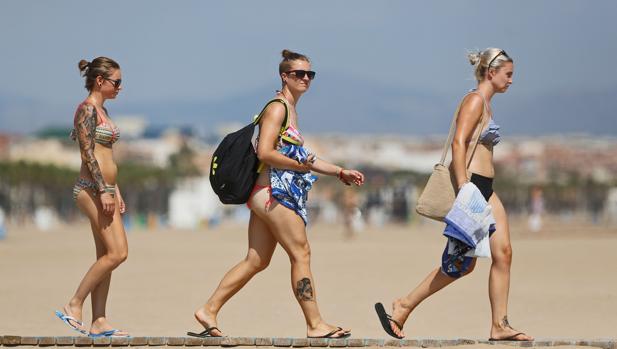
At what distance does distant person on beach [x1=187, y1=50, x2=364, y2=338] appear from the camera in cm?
853

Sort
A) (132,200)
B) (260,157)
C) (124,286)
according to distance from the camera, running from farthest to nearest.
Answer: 1. (132,200)
2. (124,286)
3. (260,157)

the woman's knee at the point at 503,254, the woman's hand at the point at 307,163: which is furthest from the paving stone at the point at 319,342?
the woman's knee at the point at 503,254

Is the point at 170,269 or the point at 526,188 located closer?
the point at 170,269

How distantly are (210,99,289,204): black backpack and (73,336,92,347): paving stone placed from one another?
1.24 meters

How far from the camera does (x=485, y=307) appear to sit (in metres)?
13.8

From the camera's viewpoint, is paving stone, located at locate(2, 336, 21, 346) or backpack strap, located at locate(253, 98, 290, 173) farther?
paving stone, located at locate(2, 336, 21, 346)

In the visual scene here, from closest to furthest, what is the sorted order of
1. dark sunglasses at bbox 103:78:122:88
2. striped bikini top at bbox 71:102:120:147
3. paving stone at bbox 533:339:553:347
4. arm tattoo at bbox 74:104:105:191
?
paving stone at bbox 533:339:553:347
arm tattoo at bbox 74:104:105:191
striped bikini top at bbox 71:102:120:147
dark sunglasses at bbox 103:78:122:88

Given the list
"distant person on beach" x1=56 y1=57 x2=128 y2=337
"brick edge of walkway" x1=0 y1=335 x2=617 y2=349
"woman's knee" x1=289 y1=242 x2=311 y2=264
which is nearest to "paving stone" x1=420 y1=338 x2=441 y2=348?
"brick edge of walkway" x1=0 y1=335 x2=617 y2=349

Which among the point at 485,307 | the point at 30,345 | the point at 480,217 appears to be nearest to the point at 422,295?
the point at 480,217

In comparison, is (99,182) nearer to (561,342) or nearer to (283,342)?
(283,342)

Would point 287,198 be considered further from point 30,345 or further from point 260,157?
point 30,345

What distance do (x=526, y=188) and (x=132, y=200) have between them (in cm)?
5216

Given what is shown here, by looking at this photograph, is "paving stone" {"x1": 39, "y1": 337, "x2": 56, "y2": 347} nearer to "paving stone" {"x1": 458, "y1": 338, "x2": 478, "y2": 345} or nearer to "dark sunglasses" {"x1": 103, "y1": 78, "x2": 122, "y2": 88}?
"dark sunglasses" {"x1": 103, "y1": 78, "x2": 122, "y2": 88}

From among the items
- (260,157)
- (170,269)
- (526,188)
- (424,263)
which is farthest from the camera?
(526,188)
